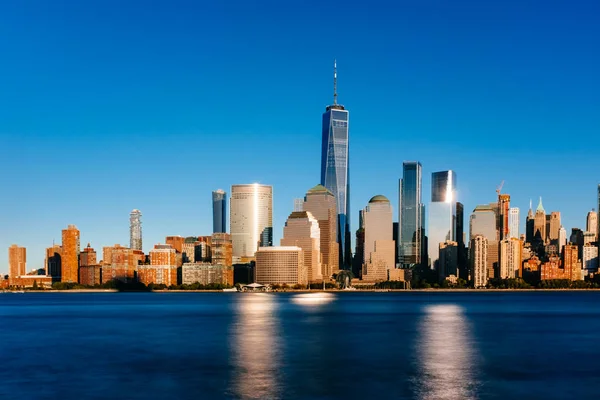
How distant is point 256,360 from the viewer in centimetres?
7450

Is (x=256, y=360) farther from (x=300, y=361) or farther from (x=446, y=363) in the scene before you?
(x=446, y=363)

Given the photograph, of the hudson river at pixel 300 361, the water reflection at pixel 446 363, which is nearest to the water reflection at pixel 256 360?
the hudson river at pixel 300 361

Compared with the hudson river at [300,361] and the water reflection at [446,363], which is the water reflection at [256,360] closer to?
the hudson river at [300,361]

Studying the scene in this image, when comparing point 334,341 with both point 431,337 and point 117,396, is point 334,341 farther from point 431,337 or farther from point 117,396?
point 117,396

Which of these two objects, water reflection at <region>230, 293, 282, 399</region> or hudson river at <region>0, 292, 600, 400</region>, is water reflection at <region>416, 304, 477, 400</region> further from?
water reflection at <region>230, 293, 282, 399</region>

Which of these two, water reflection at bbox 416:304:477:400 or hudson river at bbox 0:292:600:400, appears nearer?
water reflection at bbox 416:304:477:400

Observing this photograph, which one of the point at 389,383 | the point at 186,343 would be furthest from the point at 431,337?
the point at 389,383

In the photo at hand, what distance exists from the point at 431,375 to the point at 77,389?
97.0 feet

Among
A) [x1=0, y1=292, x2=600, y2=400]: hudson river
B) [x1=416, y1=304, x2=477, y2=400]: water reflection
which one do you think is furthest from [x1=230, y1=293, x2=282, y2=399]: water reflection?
[x1=416, y1=304, x2=477, y2=400]: water reflection

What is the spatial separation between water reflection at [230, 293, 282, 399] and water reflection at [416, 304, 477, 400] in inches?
479

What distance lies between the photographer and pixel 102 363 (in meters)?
73.2

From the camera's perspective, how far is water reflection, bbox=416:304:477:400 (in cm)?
5722

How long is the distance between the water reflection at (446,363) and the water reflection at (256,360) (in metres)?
12.2

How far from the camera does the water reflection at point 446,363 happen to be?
188ft
